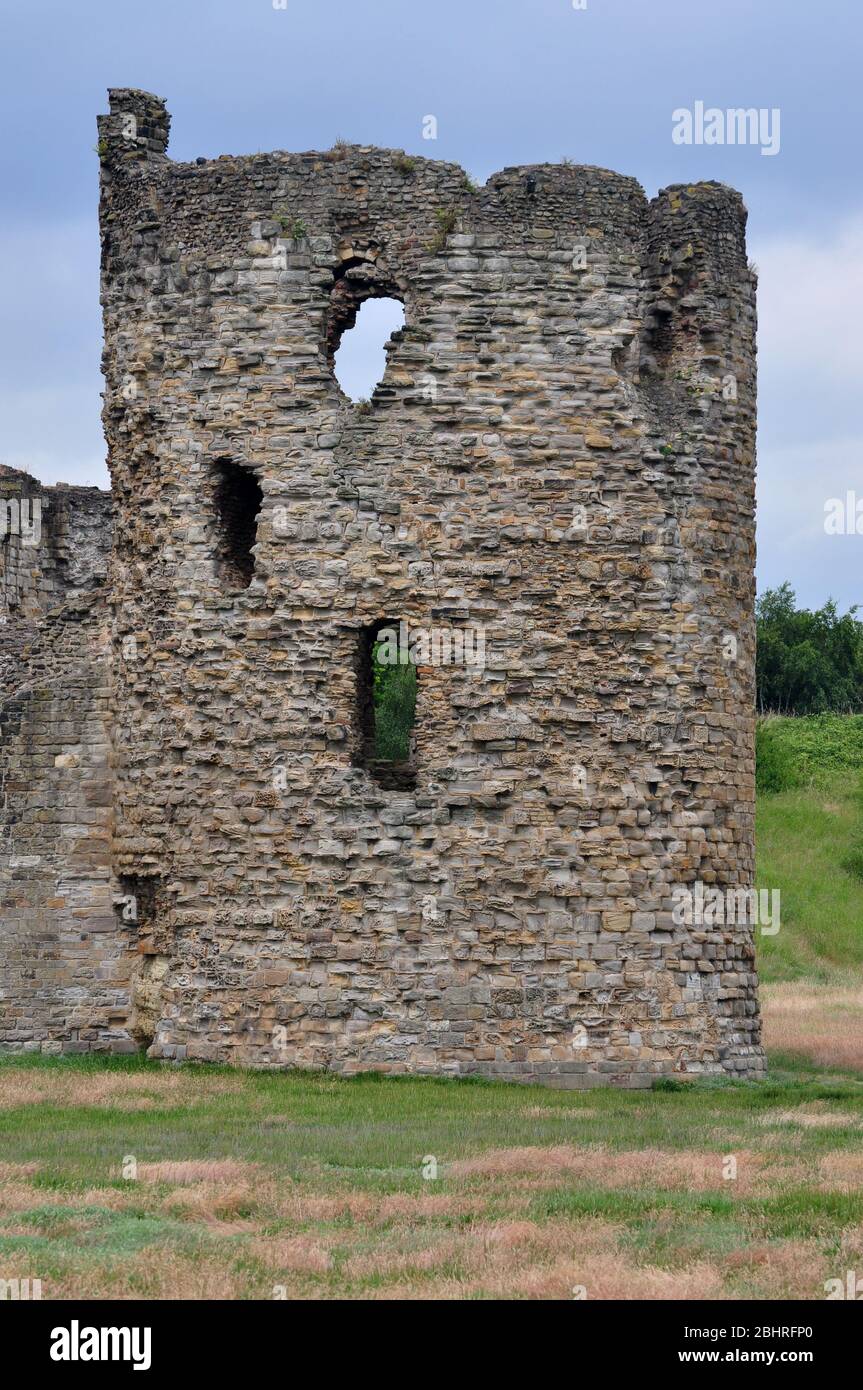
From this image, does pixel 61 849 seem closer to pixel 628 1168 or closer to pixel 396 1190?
pixel 396 1190

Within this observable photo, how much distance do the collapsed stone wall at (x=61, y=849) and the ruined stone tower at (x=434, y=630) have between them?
0.19 feet

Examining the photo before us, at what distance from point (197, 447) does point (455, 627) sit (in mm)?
3100

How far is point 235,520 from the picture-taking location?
65.3 feet

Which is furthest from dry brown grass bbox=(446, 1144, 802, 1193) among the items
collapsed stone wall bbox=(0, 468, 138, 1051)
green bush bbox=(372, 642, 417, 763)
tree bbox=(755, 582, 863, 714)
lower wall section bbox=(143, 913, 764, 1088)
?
tree bbox=(755, 582, 863, 714)

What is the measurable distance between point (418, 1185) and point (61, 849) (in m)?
8.32

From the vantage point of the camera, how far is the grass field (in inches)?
417

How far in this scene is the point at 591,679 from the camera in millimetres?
18859

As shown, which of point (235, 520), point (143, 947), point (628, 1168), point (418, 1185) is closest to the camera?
point (418, 1185)

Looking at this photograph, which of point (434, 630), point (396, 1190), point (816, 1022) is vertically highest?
point (434, 630)

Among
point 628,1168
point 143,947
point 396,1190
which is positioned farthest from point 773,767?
point 396,1190

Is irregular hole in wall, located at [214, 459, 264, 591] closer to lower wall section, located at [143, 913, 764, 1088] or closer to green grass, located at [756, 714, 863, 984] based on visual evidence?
lower wall section, located at [143, 913, 764, 1088]

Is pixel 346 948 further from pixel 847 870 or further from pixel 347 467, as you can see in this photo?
pixel 847 870

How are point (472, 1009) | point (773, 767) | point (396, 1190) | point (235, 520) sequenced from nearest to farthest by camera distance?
point (396, 1190) < point (472, 1009) < point (235, 520) < point (773, 767)

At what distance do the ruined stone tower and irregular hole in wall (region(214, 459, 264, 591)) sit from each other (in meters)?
0.03
